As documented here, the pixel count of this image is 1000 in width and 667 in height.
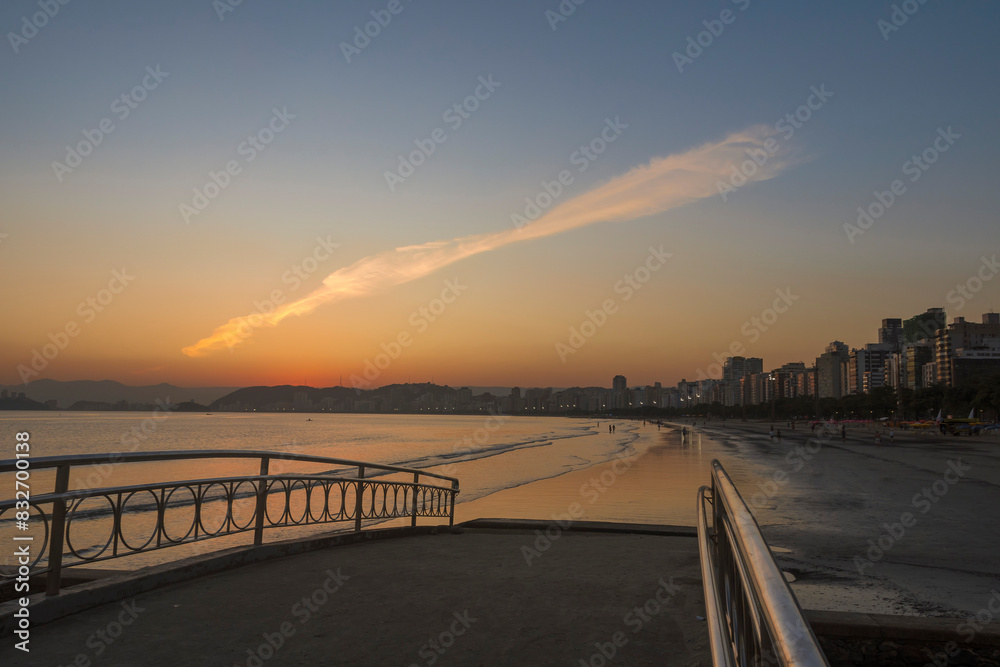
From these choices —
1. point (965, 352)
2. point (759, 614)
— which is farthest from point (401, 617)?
point (965, 352)

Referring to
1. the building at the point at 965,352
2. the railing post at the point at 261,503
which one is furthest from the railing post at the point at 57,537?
the building at the point at 965,352

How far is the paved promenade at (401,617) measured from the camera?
3.93 metres

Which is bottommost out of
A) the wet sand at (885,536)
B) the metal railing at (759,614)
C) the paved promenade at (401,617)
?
the wet sand at (885,536)

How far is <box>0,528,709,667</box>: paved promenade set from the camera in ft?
12.9

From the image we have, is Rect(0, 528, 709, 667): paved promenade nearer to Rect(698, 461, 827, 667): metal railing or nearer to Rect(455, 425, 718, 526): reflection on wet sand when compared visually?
Rect(698, 461, 827, 667): metal railing

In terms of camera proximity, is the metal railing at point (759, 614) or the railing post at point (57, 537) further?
the railing post at point (57, 537)

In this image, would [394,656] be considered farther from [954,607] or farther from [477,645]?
[954,607]

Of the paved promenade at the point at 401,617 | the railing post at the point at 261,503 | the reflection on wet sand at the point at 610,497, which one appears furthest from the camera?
the reflection on wet sand at the point at 610,497

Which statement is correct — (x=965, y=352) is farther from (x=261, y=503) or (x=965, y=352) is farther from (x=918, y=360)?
(x=261, y=503)

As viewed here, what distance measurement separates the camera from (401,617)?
466cm

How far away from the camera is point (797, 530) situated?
12148 mm

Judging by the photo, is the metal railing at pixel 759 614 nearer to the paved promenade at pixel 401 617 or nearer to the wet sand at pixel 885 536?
the paved promenade at pixel 401 617

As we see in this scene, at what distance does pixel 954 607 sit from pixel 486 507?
47.7 ft

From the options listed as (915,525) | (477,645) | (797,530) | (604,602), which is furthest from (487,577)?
(915,525)
